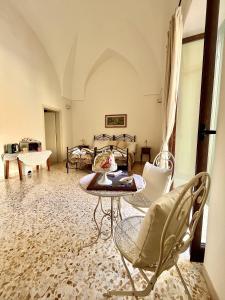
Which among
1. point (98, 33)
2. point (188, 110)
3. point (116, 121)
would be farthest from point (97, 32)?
point (188, 110)

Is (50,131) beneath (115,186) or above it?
above

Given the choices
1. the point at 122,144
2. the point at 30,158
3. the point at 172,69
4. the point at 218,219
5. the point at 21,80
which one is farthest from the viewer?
the point at 122,144

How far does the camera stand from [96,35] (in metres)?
4.54

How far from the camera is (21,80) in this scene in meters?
3.88

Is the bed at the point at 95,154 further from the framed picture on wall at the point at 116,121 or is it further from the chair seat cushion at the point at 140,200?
the chair seat cushion at the point at 140,200

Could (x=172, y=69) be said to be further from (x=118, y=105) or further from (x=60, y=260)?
(x=118, y=105)

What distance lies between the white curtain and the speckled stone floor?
152 centimetres

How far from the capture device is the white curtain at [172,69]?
2.07 m

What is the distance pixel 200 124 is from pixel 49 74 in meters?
5.01

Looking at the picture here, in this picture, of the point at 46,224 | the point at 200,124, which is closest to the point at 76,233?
the point at 46,224

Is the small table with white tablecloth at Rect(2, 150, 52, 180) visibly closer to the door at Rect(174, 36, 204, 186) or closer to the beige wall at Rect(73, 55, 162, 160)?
the beige wall at Rect(73, 55, 162, 160)

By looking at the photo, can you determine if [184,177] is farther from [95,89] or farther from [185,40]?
[95,89]

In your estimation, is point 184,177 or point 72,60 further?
point 72,60

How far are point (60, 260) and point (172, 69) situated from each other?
106 inches
